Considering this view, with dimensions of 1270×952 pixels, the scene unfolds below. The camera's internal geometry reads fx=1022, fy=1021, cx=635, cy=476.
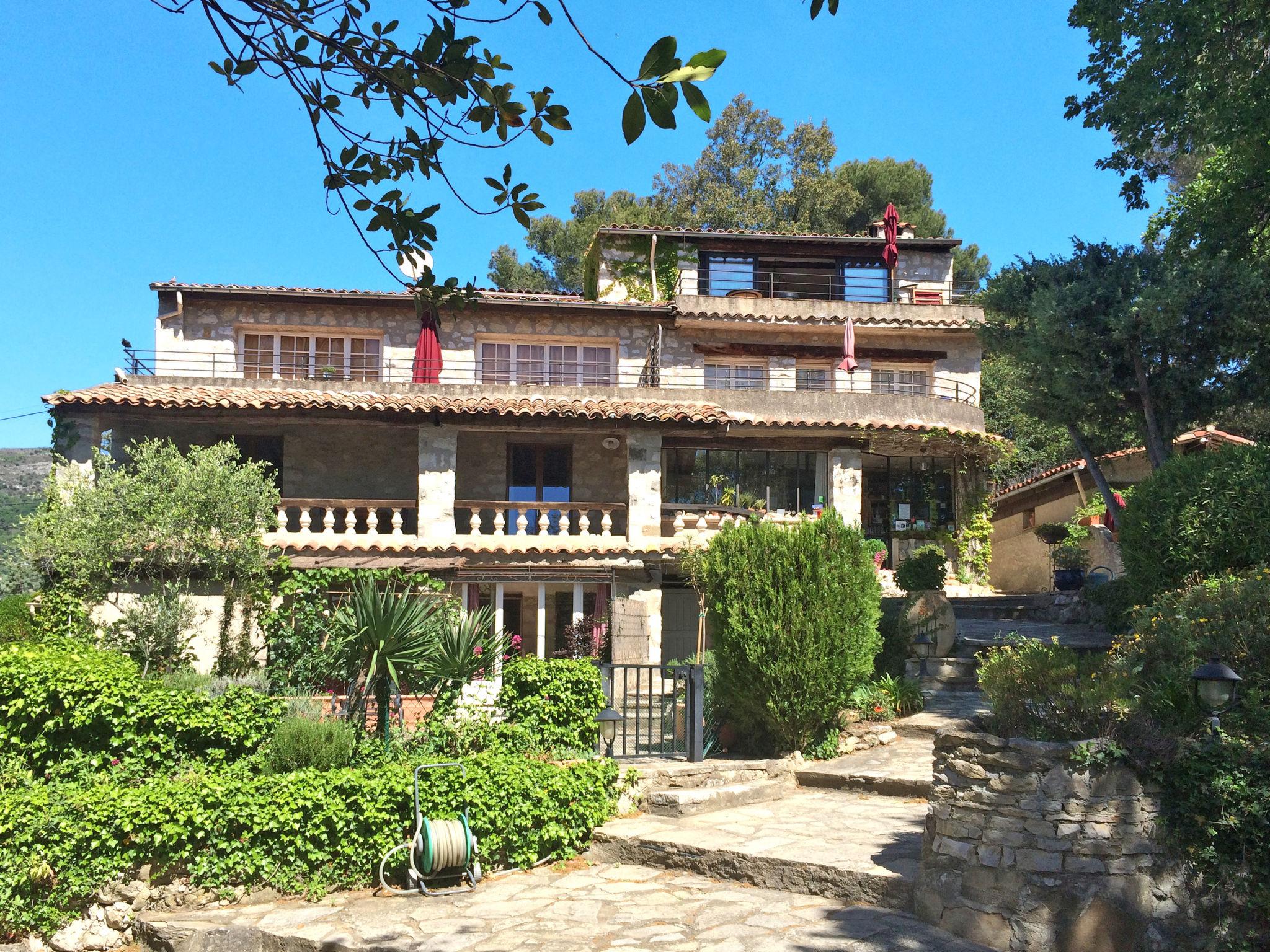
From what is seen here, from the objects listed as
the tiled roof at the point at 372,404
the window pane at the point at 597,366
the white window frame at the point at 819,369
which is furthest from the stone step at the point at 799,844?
the white window frame at the point at 819,369

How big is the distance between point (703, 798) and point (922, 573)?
7244 millimetres

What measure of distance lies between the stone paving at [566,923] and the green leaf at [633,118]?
5.49m

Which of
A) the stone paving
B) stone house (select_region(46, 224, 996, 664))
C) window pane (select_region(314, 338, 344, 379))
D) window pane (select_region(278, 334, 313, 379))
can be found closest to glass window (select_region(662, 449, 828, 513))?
stone house (select_region(46, 224, 996, 664))

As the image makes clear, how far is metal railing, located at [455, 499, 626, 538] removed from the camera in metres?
18.3

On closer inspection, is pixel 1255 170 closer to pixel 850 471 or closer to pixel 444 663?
pixel 850 471

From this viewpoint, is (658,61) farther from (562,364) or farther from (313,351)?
(313,351)

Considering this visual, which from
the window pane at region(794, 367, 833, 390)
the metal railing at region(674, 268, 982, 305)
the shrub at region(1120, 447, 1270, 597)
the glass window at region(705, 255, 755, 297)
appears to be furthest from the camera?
the glass window at region(705, 255, 755, 297)

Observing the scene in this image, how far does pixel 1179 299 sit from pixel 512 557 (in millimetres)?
11301

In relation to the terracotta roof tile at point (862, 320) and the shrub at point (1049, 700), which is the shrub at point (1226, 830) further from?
the terracotta roof tile at point (862, 320)

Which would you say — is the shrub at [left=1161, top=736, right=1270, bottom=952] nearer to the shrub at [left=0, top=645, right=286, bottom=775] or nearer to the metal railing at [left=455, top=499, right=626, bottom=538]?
the shrub at [left=0, top=645, right=286, bottom=775]

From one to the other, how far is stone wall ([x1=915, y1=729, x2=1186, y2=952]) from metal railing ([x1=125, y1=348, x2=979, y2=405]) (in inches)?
618

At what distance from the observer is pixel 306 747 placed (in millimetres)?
9789

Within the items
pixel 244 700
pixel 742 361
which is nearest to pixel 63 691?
pixel 244 700

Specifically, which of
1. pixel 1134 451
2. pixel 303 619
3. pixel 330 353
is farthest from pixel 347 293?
pixel 1134 451
